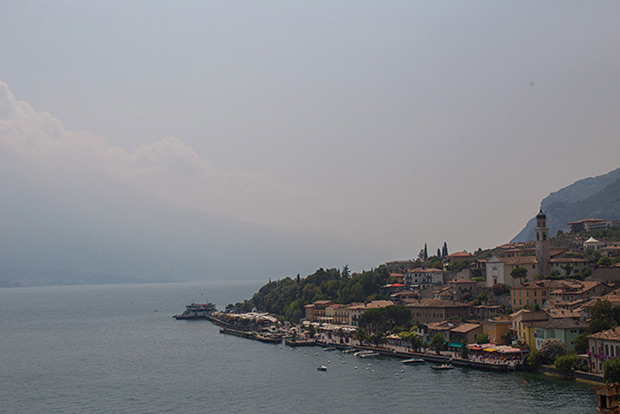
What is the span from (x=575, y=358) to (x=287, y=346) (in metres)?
46.6

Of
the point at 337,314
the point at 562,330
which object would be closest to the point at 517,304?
the point at 562,330

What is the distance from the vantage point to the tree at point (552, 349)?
60406mm

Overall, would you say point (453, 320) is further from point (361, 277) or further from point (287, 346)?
point (361, 277)

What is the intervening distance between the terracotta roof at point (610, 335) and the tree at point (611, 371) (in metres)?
4.02

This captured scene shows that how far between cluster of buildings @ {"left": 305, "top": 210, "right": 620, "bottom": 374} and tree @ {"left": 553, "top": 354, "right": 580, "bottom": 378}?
51.9 inches

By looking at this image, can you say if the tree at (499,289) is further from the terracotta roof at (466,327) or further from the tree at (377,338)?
the tree at (377,338)

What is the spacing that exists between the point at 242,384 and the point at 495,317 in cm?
3540

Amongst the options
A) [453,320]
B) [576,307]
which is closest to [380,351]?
[453,320]

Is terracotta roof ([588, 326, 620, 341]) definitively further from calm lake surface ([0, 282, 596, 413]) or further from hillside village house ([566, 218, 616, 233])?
hillside village house ([566, 218, 616, 233])

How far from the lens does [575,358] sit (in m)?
55.8

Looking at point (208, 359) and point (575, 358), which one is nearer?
point (575, 358)

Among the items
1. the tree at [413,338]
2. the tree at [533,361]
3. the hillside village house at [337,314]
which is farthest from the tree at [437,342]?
the hillside village house at [337,314]

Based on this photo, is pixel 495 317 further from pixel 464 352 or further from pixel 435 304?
pixel 464 352

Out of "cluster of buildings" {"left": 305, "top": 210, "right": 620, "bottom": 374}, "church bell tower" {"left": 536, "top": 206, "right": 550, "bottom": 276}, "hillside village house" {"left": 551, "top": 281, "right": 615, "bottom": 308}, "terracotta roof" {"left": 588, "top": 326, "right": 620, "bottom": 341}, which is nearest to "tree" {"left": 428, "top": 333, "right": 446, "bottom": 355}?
"cluster of buildings" {"left": 305, "top": 210, "right": 620, "bottom": 374}
